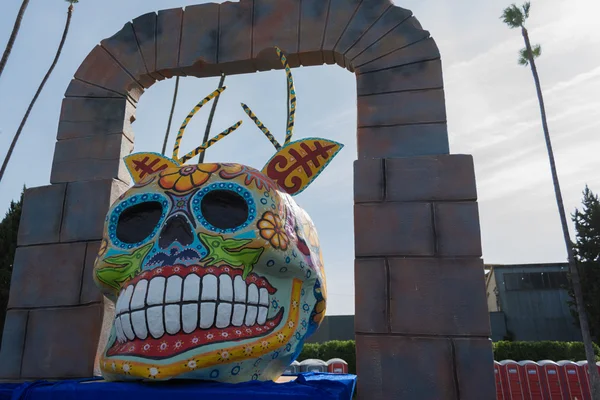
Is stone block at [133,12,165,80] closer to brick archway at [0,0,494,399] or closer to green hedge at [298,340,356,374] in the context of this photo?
brick archway at [0,0,494,399]

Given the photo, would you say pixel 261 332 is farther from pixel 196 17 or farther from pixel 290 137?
pixel 196 17

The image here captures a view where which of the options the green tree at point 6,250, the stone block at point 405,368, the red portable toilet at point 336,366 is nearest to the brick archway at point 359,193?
the stone block at point 405,368

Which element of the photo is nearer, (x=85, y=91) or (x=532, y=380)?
(x=85, y=91)

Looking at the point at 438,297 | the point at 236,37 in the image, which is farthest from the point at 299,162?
the point at 236,37

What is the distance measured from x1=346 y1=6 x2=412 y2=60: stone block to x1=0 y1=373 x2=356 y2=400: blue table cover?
221 centimetres

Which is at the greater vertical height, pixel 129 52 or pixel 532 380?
pixel 129 52

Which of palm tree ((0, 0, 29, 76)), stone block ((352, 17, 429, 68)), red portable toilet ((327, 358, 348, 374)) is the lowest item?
red portable toilet ((327, 358, 348, 374))

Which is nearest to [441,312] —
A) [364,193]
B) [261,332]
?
[364,193]

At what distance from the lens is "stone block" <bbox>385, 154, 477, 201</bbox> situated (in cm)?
291

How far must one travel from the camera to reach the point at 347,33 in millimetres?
3426

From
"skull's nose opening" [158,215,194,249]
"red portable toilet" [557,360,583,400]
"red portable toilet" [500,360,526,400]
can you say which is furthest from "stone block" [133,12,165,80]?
"red portable toilet" [557,360,583,400]

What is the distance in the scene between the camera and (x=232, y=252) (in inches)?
87.4

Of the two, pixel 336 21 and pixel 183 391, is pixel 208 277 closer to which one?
pixel 183 391

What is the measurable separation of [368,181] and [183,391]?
1622 millimetres
